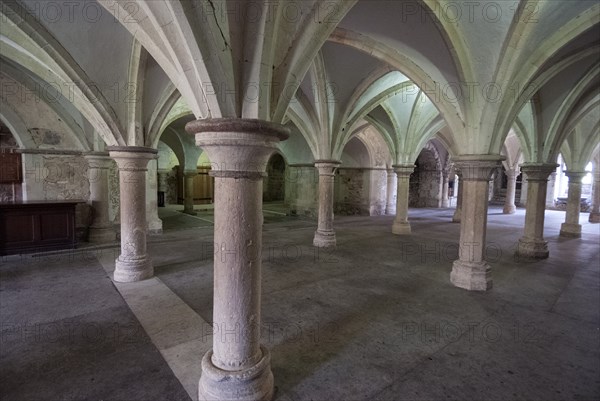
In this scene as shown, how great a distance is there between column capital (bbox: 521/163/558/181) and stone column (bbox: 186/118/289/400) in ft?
23.3

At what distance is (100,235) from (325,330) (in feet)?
21.6

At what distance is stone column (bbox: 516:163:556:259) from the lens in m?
7.00

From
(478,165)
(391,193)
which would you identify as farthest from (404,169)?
(478,165)

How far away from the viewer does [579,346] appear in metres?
3.27

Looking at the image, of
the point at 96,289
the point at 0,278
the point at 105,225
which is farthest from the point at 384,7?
the point at 105,225

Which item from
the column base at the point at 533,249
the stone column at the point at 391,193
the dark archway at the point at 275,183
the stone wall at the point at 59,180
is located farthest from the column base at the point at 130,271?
the dark archway at the point at 275,183

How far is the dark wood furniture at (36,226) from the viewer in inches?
245

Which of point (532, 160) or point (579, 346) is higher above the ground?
point (532, 160)

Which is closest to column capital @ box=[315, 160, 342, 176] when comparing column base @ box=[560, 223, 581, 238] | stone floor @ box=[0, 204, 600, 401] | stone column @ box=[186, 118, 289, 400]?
stone floor @ box=[0, 204, 600, 401]

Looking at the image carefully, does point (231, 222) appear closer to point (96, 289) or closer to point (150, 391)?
point (150, 391)

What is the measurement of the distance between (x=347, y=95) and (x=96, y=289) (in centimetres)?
600

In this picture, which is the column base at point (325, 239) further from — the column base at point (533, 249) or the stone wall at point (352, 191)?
the stone wall at point (352, 191)

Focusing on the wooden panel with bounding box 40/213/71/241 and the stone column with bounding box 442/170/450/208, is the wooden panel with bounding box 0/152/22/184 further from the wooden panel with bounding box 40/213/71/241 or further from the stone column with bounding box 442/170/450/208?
the stone column with bounding box 442/170/450/208

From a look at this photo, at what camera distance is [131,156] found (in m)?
4.65
